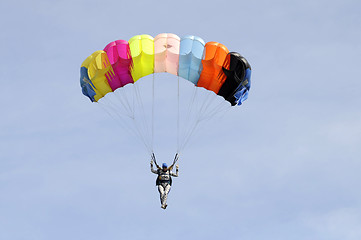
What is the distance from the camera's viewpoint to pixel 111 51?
29344 millimetres

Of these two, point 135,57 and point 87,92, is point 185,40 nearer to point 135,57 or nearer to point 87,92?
point 135,57

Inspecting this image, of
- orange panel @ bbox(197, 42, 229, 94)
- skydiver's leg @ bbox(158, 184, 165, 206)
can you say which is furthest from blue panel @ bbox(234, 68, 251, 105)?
skydiver's leg @ bbox(158, 184, 165, 206)

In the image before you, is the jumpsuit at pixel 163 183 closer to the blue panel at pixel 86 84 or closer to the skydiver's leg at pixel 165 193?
the skydiver's leg at pixel 165 193

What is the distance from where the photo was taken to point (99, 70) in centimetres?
2936

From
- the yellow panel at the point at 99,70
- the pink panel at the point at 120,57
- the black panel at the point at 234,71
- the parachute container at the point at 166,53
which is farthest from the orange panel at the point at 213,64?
the yellow panel at the point at 99,70

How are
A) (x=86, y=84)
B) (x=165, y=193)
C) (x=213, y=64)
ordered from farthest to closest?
(x=86, y=84) < (x=213, y=64) < (x=165, y=193)

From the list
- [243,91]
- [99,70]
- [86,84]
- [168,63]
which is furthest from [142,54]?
[243,91]

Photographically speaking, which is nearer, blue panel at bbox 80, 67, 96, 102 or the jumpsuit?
the jumpsuit

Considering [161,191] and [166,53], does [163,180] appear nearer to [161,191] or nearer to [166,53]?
[161,191]

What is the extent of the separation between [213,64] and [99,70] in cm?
441

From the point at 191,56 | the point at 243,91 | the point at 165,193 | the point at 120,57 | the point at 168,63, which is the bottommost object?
the point at 165,193

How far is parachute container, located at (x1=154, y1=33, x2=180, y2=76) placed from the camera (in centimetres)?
2934

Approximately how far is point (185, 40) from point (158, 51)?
1162 millimetres

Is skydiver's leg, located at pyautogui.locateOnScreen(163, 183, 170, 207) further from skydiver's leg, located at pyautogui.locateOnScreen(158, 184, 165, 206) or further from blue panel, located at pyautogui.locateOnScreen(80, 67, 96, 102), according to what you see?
blue panel, located at pyautogui.locateOnScreen(80, 67, 96, 102)
